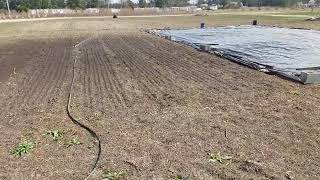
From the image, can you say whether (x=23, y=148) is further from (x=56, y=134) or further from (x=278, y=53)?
(x=278, y=53)

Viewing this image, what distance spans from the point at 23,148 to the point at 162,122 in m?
2.58

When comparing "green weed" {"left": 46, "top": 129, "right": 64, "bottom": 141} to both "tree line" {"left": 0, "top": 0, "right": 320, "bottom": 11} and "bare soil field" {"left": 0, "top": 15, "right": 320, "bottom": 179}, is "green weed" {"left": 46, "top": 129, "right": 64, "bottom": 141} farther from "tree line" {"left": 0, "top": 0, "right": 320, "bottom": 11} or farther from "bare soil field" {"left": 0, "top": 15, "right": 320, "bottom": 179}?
"tree line" {"left": 0, "top": 0, "right": 320, "bottom": 11}

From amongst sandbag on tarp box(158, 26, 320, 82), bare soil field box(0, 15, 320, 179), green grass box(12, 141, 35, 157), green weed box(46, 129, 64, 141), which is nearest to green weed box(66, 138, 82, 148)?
bare soil field box(0, 15, 320, 179)

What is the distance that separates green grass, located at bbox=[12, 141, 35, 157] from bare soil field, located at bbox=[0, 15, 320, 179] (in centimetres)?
11

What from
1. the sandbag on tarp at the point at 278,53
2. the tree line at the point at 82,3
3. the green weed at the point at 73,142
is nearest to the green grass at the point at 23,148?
the green weed at the point at 73,142

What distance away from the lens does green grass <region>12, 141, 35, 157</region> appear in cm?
662

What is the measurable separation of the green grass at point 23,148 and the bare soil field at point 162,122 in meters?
0.11

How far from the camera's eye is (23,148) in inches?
266

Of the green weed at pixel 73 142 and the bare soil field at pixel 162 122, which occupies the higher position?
the bare soil field at pixel 162 122

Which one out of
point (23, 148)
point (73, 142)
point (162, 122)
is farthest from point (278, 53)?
point (23, 148)

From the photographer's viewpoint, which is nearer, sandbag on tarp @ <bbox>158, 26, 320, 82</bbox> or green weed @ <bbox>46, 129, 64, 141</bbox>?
green weed @ <bbox>46, 129, 64, 141</bbox>

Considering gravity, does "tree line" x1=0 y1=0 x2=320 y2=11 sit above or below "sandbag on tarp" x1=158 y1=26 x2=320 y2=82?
above

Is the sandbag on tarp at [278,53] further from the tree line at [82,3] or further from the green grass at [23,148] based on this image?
the tree line at [82,3]

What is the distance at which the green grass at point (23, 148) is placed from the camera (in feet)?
21.7
